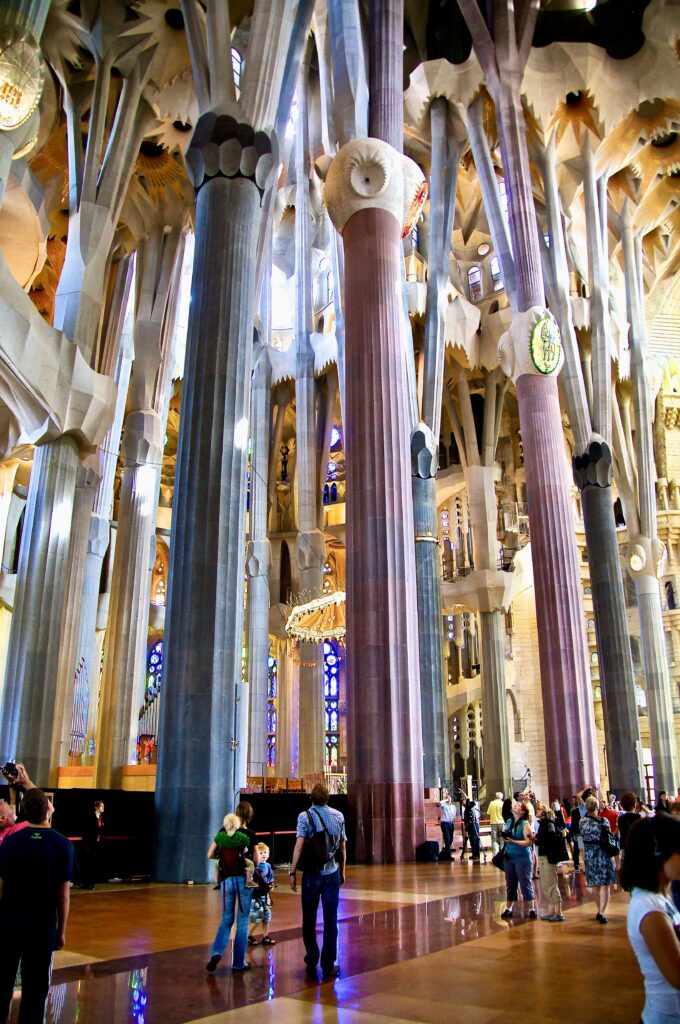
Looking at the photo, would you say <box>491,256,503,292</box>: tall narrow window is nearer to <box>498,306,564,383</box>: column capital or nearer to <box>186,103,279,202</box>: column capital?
<box>498,306,564,383</box>: column capital

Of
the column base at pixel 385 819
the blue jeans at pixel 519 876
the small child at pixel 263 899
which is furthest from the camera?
the column base at pixel 385 819

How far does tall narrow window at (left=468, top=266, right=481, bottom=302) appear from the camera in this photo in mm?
29469

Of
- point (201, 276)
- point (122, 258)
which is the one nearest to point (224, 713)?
point (201, 276)

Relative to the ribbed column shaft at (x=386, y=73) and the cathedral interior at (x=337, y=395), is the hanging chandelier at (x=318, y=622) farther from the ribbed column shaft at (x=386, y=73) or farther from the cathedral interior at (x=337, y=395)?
the ribbed column shaft at (x=386, y=73)

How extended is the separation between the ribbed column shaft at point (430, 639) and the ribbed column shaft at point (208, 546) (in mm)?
10481

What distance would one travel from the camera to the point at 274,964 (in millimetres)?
4781

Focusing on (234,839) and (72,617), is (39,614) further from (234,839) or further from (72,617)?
(234,839)

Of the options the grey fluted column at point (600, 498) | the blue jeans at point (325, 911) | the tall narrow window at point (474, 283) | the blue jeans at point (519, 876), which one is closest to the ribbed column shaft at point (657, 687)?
the grey fluted column at point (600, 498)

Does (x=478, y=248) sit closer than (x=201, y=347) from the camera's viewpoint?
No

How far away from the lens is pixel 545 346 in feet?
61.7

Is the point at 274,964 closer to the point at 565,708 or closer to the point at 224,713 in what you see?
the point at 224,713

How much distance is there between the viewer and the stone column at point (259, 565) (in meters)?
23.2

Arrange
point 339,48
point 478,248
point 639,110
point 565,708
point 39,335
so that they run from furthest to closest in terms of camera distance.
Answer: point 478,248 < point 639,110 < point 565,708 < point 339,48 < point 39,335

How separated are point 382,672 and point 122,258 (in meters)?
17.5
